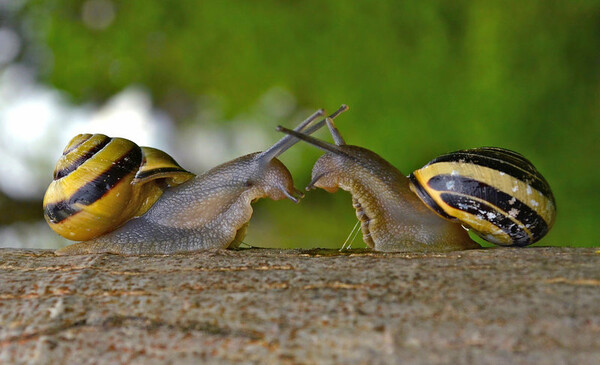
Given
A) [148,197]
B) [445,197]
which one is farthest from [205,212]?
[445,197]

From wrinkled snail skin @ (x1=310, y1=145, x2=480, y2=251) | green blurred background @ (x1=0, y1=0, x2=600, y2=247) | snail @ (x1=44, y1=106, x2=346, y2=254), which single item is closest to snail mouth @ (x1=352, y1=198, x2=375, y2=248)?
wrinkled snail skin @ (x1=310, y1=145, x2=480, y2=251)

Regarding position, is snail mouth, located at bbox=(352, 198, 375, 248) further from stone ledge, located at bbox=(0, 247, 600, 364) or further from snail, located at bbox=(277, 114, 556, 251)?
stone ledge, located at bbox=(0, 247, 600, 364)

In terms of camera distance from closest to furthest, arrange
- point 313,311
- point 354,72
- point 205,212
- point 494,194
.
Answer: point 313,311 → point 494,194 → point 205,212 → point 354,72

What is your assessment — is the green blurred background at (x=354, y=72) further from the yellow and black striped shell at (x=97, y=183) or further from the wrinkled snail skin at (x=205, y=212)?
the yellow and black striped shell at (x=97, y=183)

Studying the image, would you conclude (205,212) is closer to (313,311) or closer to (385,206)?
(385,206)

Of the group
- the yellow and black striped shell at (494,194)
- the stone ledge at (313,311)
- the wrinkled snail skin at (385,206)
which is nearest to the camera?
the stone ledge at (313,311)

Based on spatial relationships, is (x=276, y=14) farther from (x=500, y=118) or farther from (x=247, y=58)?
(x=500, y=118)

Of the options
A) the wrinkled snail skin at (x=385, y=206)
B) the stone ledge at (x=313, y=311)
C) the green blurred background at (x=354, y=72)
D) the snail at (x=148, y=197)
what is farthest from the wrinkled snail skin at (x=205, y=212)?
the green blurred background at (x=354, y=72)

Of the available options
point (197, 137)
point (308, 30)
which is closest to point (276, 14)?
point (308, 30)
